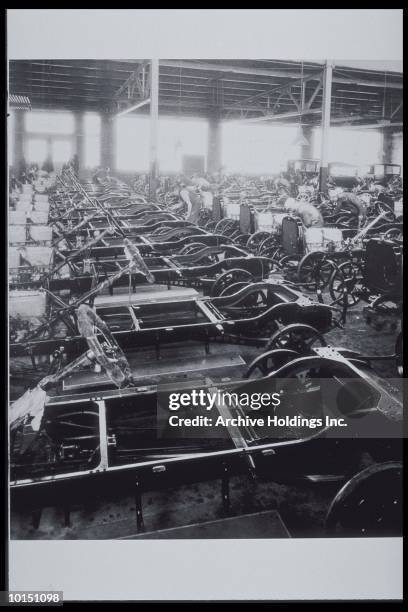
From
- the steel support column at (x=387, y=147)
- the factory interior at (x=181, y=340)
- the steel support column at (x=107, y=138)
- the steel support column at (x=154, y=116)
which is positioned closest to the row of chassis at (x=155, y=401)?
the factory interior at (x=181, y=340)

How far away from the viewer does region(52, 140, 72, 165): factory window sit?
360 cm

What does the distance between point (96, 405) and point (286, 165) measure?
14.1 m

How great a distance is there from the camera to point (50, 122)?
358cm

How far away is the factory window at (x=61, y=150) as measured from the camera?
360cm

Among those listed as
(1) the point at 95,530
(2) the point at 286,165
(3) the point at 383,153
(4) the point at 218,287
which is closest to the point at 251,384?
(1) the point at 95,530

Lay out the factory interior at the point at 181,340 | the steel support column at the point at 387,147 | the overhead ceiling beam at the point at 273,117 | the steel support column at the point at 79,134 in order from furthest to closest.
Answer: the steel support column at the point at 387,147, the overhead ceiling beam at the point at 273,117, the steel support column at the point at 79,134, the factory interior at the point at 181,340

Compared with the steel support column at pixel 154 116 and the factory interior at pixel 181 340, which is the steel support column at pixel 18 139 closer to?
the factory interior at pixel 181 340

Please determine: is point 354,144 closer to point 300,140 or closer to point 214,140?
point 300,140

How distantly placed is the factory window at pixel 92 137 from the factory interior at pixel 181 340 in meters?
0.02

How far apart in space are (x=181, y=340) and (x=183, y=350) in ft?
2.15

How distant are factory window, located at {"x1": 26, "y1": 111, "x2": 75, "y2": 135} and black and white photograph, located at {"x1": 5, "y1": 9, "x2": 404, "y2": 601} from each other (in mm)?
19

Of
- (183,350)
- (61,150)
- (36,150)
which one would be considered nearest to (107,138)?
(61,150)
